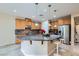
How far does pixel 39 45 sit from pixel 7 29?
3.86ft

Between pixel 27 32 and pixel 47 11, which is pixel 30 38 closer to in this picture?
pixel 27 32

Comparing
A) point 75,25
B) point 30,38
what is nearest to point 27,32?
point 30,38

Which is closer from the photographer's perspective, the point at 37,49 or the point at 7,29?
the point at 37,49

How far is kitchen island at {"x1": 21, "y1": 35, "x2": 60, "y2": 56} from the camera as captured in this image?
3.42 metres

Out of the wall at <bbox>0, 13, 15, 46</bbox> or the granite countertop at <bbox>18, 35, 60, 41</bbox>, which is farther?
the wall at <bbox>0, 13, 15, 46</bbox>

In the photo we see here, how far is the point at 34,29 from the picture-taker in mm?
3412

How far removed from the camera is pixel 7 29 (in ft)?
11.9

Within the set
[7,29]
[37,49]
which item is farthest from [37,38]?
[7,29]

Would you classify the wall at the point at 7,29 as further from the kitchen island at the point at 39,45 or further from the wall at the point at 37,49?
the wall at the point at 37,49

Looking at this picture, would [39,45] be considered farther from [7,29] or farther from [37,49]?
[7,29]

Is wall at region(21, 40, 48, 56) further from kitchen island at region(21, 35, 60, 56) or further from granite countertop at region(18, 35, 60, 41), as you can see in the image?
granite countertop at region(18, 35, 60, 41)

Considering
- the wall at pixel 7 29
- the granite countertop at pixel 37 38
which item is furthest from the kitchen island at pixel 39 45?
the wall at pixel 7 29

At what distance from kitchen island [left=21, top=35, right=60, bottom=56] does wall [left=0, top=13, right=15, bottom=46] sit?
16.6 inches

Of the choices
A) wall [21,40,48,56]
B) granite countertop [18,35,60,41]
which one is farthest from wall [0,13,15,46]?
wall [21,40,48,56]
